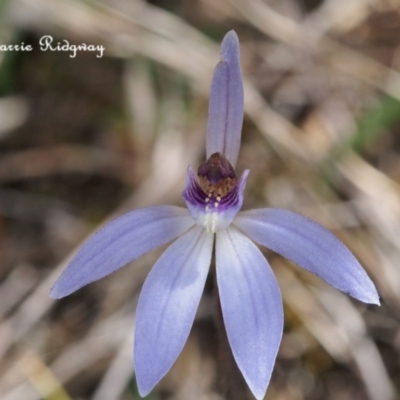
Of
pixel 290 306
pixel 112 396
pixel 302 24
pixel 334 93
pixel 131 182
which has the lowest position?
pixel 112 396

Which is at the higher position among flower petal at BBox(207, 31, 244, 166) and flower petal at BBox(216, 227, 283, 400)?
flower petal at BBox(207, 31, 244, 166)

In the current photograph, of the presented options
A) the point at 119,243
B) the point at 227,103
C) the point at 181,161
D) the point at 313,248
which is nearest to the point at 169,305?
the point at 119,243

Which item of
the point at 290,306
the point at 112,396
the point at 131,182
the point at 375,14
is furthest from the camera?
the point at 375,14

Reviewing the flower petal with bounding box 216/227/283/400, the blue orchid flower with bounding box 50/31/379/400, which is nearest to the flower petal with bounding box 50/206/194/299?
the blue orchid flower with bounding box 50/31/379/400

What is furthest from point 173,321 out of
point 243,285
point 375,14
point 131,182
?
point 375,14

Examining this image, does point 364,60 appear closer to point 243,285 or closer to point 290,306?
point 290,306

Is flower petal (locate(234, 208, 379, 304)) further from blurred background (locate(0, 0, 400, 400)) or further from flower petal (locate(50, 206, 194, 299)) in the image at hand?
blurred background (locate(0, 0, 400, 400))

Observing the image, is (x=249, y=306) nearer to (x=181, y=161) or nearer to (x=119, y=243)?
(x=119, y=243)
